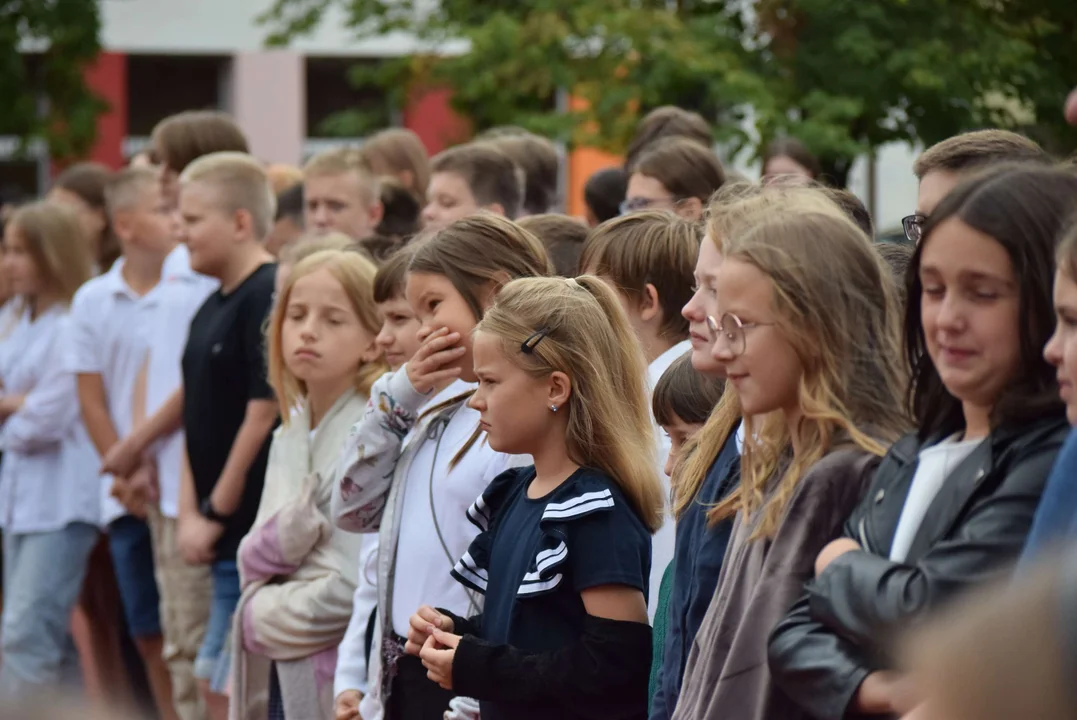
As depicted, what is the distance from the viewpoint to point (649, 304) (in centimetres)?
407

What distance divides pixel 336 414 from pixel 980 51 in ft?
11.0

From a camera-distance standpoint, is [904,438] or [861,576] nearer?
[861,576]

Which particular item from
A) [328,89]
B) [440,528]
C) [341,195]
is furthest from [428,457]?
[328,89]

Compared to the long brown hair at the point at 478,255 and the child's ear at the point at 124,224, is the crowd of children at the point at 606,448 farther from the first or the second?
the child's ear at the point at 124,224

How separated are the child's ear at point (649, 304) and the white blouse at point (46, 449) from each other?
4236mm

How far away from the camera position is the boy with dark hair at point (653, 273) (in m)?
4.04

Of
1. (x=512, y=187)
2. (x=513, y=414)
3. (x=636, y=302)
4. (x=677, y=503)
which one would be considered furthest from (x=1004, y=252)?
(x=512, y=187)

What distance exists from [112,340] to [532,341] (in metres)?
4.38

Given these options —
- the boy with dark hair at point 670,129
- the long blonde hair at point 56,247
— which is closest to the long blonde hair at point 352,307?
the boy with dark hair at point 670,129

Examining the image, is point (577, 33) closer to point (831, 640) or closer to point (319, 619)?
point (319, 619)

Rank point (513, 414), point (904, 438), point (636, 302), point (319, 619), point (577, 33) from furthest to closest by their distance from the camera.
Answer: point (577, 33) → point (319, 619) → point (636, 302) → point (513, 414) → point (904, 438)

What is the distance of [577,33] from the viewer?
11.5 meters

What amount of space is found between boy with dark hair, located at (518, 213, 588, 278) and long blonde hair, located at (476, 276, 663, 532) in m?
1.24

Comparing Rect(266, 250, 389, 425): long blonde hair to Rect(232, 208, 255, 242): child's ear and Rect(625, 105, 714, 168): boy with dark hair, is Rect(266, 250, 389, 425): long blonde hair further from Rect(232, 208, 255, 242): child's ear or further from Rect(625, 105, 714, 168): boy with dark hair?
Rect(625, 105, 714, 168): boy with dark hair
